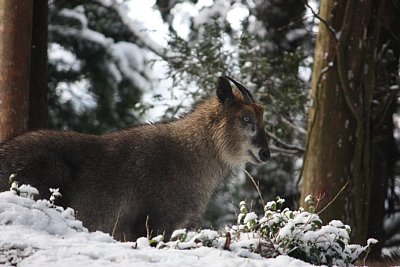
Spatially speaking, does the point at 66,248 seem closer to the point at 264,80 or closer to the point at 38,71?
the point at 38,71

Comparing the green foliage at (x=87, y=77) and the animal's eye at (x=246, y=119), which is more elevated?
the green foliage at (x=87, y=77)

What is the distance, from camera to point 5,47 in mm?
8453

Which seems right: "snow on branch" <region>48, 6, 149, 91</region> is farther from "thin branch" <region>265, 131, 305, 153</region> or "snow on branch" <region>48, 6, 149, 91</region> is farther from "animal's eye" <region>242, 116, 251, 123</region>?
"animal's eye" <region>242, 116, 251, 123</region>

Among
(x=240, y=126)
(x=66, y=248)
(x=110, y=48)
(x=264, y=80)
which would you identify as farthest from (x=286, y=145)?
(x=66, y=248)

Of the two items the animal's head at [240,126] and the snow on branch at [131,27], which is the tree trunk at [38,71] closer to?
Result: the animal's head at [240,126]

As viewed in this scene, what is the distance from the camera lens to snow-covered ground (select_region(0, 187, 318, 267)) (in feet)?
13.9

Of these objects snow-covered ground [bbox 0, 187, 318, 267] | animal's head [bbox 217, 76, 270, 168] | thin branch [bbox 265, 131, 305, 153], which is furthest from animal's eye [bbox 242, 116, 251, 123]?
thin branch [bbox 265, 131, 305, 153]

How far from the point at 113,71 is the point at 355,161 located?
586 cm

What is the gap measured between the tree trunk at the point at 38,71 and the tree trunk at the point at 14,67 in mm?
632

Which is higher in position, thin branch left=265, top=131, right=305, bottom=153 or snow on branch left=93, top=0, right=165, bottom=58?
snow on branch left=93, top=0, right=165, bottom=58

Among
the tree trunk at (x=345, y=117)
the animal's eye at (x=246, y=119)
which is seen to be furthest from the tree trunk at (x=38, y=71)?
the tree trunk at (x=345, y=117)

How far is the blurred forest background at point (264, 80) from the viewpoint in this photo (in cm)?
950

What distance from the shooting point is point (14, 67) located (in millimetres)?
8383

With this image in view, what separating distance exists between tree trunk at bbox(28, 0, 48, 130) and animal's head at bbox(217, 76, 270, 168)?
89.5 inches
